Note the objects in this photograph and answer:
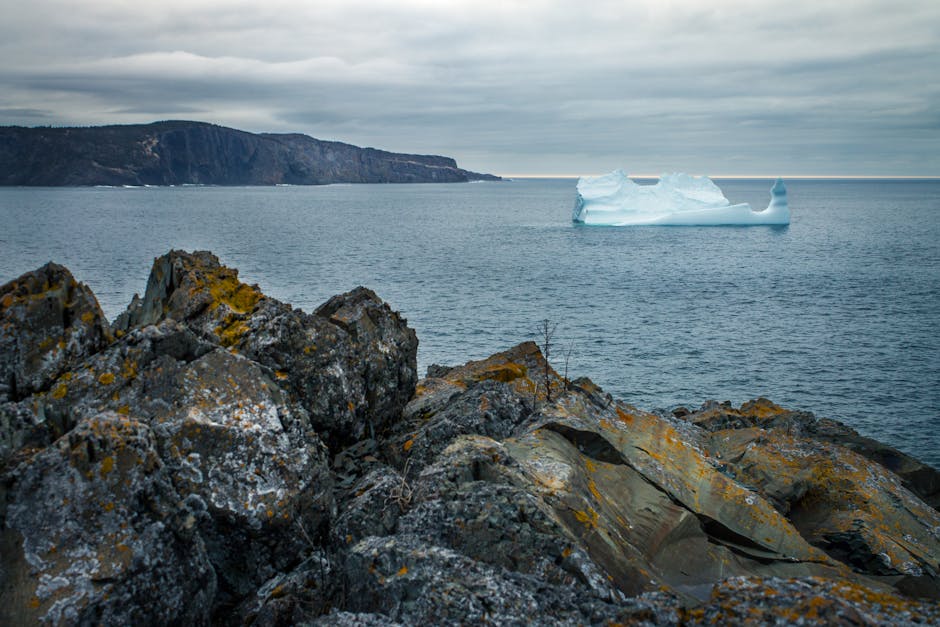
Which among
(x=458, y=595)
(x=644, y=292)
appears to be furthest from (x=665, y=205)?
(x=458, y=595)

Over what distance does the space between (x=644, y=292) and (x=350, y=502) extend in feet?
155

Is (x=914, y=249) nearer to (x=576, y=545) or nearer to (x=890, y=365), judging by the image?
(x=890, y=365)

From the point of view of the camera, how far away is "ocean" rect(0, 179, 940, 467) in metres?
29.4

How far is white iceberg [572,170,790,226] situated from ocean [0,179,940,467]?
2.87 m

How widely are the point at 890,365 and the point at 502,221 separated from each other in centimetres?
9839

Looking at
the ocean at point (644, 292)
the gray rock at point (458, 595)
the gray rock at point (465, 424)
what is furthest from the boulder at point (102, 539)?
the ocean at point (644, 292)

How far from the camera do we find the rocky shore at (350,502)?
538 centimetres

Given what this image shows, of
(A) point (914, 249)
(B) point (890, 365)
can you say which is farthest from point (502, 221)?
(B) point (890, 365)

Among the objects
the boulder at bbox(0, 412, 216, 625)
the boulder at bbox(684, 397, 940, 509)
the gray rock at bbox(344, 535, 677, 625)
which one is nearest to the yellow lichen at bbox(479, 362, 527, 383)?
the boulder at bbox(684, 397, 940, 509)

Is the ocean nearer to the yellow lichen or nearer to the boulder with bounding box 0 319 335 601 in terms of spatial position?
the yellow lichen

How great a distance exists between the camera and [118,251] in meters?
66.6

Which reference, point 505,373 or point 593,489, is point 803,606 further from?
point 505,373

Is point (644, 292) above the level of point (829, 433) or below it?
below

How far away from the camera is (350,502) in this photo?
25.9 ft
